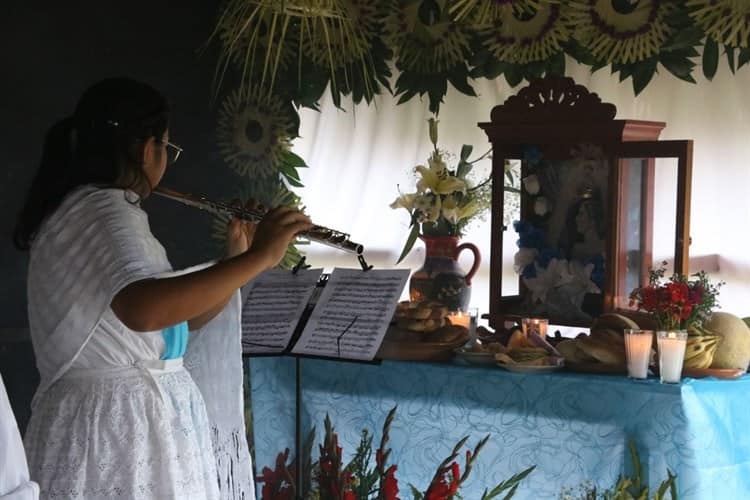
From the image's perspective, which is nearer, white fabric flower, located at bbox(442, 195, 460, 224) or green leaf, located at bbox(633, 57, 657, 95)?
green leaf, located at bbox(633, 57, 657, 95)

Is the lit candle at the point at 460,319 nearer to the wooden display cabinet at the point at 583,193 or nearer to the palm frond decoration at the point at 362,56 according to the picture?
the wooden display cabinet at the point at 583,193

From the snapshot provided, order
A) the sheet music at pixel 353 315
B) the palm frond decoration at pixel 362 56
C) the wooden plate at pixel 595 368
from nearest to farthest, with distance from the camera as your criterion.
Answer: the sheet music at pixel 353 315 < the wooden plate at pixel 595 368 < the palm frond decoration at pixel 362 56

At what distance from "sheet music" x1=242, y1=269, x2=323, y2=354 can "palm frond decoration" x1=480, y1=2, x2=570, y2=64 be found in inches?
39.4

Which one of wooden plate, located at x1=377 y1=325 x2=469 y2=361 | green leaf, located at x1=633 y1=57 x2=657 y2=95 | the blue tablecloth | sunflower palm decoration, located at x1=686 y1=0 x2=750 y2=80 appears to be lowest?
the blue tablecloth

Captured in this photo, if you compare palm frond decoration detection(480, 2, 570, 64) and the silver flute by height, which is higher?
palm frond decoration detection(480, 2, 570, 64)

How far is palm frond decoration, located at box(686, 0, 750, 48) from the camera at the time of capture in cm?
302

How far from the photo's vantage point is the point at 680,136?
3811 mm

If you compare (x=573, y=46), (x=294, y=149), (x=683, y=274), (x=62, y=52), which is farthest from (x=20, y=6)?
(x=683, y=274)

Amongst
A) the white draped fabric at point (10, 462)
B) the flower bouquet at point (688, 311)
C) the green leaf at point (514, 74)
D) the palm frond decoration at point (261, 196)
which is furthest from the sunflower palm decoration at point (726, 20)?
the white draped fabric at point (10, 462)

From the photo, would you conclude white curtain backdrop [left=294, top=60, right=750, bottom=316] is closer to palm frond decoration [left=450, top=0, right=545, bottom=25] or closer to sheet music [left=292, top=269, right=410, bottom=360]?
palm frond decoration [left=450, top=0, right=545, bottom=25]

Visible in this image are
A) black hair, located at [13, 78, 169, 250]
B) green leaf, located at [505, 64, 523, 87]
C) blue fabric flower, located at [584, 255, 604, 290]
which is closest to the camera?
black hair, located at [13, 78, 169, 250]

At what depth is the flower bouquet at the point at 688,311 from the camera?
272cm

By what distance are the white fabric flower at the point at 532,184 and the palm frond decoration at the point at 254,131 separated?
1100 millimetres

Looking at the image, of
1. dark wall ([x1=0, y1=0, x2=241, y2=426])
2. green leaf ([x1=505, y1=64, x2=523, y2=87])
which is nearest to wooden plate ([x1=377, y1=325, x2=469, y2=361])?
green leaf ([x1=505, y1=64, x2=523, y2=87])
